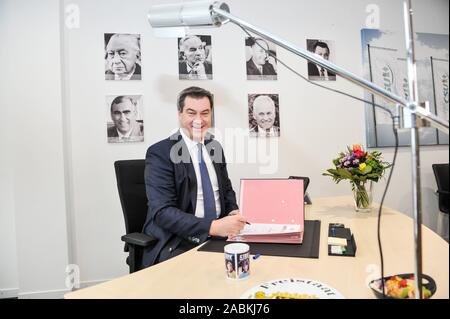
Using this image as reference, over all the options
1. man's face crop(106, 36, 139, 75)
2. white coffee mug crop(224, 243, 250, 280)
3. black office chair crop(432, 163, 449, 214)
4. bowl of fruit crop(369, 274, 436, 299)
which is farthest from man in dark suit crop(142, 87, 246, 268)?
man's face crop(106, 36, 139, 75)

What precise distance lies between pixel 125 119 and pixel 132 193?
825 mm

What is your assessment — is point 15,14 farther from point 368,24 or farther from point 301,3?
point 368,24

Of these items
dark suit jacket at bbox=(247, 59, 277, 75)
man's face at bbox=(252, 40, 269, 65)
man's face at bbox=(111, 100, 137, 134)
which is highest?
man's face at bbox=(252, 40, 269, 65)

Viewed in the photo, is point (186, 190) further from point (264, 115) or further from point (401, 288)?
point (264, 115)

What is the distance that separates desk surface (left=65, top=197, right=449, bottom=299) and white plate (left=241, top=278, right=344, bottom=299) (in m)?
0.02

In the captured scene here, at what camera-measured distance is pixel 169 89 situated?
7.16 feet

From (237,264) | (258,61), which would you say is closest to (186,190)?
(237,264)

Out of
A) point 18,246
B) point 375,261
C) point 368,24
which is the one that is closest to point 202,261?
point 375,261

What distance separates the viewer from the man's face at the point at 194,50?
2.19m

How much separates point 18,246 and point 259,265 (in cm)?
185

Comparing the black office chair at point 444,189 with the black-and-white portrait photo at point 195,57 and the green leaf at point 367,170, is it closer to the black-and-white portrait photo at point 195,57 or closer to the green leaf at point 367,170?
the green leaf at point 367,170

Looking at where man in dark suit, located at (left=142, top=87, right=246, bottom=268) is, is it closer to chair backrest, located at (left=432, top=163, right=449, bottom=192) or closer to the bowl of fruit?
the bowl of fruit

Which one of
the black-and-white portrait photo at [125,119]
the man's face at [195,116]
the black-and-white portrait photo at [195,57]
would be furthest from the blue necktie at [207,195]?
the black-and-white portrait photo at [195,57]

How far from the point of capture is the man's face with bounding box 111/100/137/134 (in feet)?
6.89
